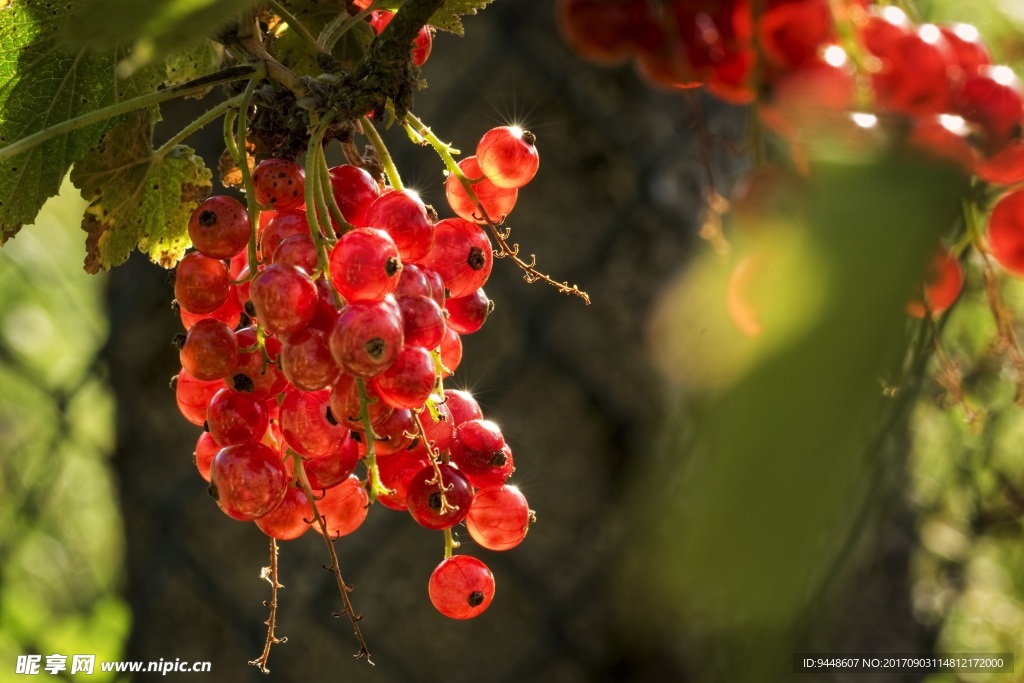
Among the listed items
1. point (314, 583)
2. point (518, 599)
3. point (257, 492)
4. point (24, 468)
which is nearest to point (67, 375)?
point (24, 468)

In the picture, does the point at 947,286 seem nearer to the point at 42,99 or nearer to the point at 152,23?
Result: the point at 152,23

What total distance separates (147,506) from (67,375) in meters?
0.52

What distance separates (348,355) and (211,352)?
0.21ft

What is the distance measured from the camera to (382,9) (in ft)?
1.06

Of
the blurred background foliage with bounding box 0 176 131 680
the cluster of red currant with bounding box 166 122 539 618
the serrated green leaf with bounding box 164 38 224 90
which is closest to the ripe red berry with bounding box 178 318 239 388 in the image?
the cluster of red currant with bounding box 166 122 539 618

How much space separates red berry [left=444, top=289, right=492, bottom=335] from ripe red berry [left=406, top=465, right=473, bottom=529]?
0.16ft

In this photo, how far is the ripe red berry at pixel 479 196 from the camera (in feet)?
1.05

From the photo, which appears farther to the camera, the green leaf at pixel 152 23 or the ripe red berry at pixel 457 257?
the ripe red berry at pixel 457 257

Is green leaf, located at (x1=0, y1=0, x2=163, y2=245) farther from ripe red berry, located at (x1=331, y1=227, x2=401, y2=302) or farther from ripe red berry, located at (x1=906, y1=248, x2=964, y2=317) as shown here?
ripe red berry, located at (x1=906, y1=248, x2=964, y2=317)

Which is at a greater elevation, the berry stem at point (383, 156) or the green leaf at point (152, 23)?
the green leaf at point (152, 23)

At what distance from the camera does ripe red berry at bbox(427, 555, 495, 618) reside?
1.07 ft

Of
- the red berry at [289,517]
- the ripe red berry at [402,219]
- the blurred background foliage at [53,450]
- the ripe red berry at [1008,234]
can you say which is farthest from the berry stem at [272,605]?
the blurred background foliage at [53,450]

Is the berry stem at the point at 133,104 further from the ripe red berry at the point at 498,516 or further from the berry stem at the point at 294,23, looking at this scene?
the ripe red berry at the point at 498,516

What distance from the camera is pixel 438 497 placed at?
11.5 inches
